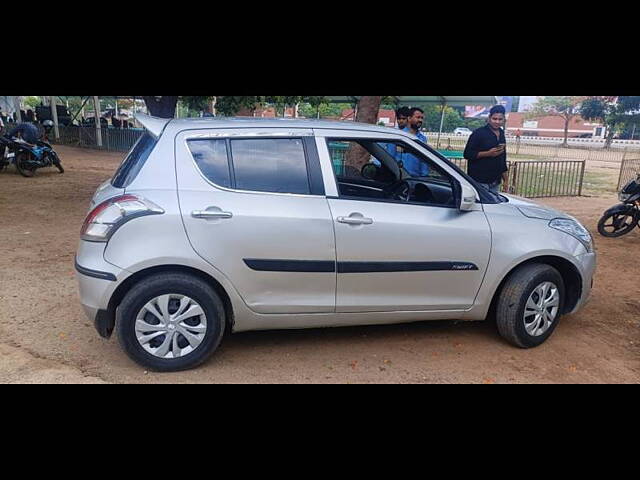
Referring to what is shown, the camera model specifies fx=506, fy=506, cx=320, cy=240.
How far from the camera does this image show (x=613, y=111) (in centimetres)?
4100

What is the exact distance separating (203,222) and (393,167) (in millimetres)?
2184

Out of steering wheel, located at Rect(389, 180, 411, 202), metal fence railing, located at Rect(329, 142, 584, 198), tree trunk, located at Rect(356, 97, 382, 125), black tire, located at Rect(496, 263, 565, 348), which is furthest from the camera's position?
metal fence railing, located at Rect(329, 142, 584, 198)

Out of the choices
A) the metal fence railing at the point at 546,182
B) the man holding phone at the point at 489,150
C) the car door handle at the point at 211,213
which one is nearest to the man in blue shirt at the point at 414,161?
the man holding phone at the point at 489,150

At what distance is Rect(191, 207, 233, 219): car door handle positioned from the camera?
3.48 meters

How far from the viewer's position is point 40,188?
11281 mm

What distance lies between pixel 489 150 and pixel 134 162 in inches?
162

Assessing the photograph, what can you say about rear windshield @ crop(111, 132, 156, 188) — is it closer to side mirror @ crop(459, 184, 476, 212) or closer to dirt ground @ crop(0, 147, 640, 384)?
dirt ground @ crop(0, 147, 640, 384)

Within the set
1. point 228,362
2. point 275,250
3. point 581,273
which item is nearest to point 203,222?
point 275,250

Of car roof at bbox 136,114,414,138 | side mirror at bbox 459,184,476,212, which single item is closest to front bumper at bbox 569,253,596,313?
side mirror at bbox 459,184,476,212

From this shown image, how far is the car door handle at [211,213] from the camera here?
348cm

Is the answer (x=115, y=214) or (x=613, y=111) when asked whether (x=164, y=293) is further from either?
(x=613, y=111)

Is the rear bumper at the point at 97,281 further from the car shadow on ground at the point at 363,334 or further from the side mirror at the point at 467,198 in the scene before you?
the side mirror at the point at 467,198

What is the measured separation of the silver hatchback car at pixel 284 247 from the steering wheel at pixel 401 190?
26 centimetres

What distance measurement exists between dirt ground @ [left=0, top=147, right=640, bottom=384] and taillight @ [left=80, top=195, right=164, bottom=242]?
1.00m
